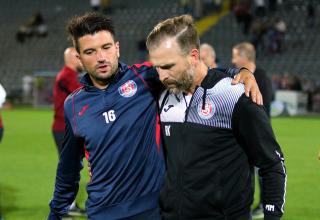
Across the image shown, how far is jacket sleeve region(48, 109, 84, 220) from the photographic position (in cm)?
383

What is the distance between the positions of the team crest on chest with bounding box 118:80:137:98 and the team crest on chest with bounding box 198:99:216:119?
56 centimetres

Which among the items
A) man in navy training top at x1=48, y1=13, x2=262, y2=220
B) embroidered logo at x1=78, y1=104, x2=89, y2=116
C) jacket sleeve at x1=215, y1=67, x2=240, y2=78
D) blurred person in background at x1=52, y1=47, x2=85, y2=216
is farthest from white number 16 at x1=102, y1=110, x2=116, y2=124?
blurred person in background at x1=52, y1=47, x2=85, y2=216

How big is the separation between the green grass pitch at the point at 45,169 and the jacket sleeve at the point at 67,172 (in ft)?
14.1

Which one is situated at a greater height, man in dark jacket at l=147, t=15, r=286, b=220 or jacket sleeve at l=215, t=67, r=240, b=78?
jacket sleeve at l=215, t=67, r=240, b=78

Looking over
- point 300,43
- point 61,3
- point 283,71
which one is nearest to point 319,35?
point 300,43

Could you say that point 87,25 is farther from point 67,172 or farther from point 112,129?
point 67,172

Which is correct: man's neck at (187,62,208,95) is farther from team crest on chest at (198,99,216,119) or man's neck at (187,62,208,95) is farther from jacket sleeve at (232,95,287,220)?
jacket sleeve at (232,95,287,220)

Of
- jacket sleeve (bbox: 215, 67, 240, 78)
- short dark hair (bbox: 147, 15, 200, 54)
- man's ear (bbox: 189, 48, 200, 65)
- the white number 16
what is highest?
short dark hair (bbox: 147, 15, 200, 54)

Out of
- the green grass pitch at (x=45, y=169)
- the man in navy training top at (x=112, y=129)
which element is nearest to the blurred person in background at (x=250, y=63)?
the green grass pitch at (x=45, y=169)

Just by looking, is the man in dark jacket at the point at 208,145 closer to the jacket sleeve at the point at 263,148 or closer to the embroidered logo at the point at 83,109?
the jacket sleeve at the point at 263,148

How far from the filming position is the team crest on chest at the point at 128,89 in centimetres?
376

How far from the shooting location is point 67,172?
3.89m

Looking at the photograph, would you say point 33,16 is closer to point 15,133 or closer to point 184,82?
point 15,133

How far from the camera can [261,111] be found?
10.8ft
